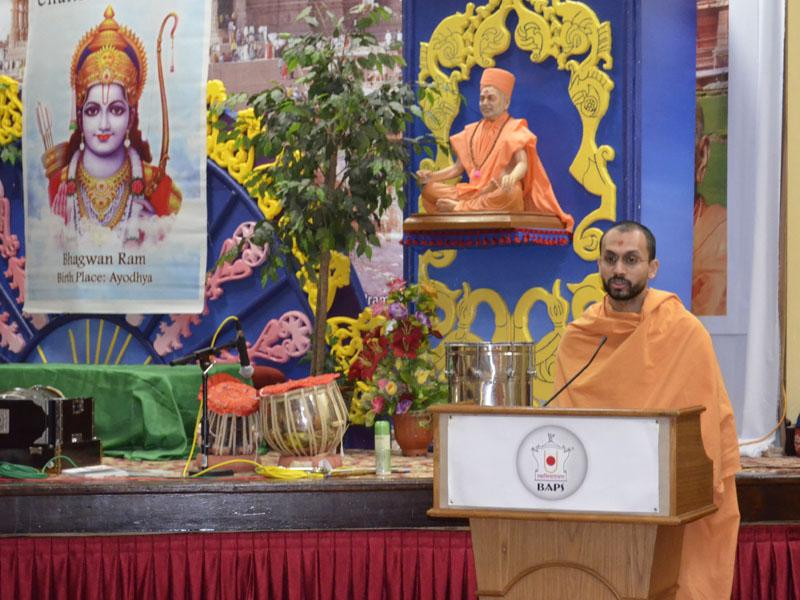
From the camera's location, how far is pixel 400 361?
5.20 metres

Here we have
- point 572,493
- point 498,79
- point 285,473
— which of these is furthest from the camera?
point 498,79

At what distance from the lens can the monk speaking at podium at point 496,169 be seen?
5.04 metres

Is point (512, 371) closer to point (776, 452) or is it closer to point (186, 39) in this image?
point (776, 452)

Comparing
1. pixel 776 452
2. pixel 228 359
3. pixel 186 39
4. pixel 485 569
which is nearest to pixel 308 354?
pixel 228 359

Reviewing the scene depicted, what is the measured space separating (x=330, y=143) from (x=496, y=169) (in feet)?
2.26

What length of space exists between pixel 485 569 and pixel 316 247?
2504mm

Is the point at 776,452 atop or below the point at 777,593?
atop

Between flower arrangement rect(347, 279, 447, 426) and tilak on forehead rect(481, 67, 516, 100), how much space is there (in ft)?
2.84

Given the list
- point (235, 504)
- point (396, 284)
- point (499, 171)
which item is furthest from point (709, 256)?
point (235, 504)

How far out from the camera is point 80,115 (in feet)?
21.2

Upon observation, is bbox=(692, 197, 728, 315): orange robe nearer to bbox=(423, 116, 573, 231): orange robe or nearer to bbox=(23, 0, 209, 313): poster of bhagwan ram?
bbox=(423, 116, 573, 231): orange robe

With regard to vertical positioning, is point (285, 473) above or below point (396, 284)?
below

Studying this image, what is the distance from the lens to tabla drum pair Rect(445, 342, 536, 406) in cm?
481

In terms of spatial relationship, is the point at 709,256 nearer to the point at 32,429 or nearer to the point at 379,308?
the point at 379,308
